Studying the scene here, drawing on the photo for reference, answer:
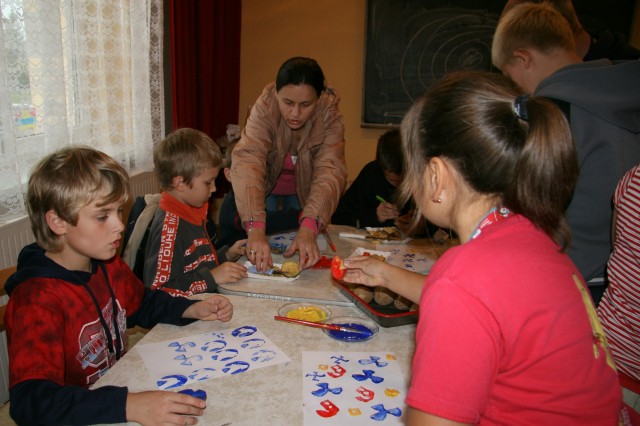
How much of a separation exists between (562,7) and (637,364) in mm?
1298

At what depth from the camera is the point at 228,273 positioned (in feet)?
5.49

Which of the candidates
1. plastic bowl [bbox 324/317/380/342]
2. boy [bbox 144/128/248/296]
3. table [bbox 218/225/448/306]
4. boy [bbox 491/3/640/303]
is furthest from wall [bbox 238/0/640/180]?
plastic bowl [bbox 324/317/380/342]

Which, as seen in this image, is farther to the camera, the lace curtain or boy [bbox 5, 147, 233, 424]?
the lace curtain

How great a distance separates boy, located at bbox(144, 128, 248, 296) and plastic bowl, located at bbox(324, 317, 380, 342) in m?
0.47

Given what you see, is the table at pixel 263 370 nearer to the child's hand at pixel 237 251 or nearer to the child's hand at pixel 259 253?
the child's hand at pixel 259 253

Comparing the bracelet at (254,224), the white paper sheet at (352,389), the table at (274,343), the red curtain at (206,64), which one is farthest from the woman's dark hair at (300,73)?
the red curtain at (206,64)

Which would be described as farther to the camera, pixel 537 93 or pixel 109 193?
pixel 537 93

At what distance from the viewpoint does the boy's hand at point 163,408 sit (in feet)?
3.10

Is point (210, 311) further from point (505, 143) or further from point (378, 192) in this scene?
point (378, 192)

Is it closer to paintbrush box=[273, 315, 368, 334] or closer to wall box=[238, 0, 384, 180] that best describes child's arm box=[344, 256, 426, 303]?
paintbrush box=[273, 315, 368, 334]

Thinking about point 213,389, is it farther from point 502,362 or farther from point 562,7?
point 562,7


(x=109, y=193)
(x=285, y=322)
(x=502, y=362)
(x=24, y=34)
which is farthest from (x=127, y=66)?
(x=502, y=362)

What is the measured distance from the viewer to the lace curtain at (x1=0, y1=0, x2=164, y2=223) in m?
1.87

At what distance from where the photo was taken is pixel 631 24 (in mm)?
4012
